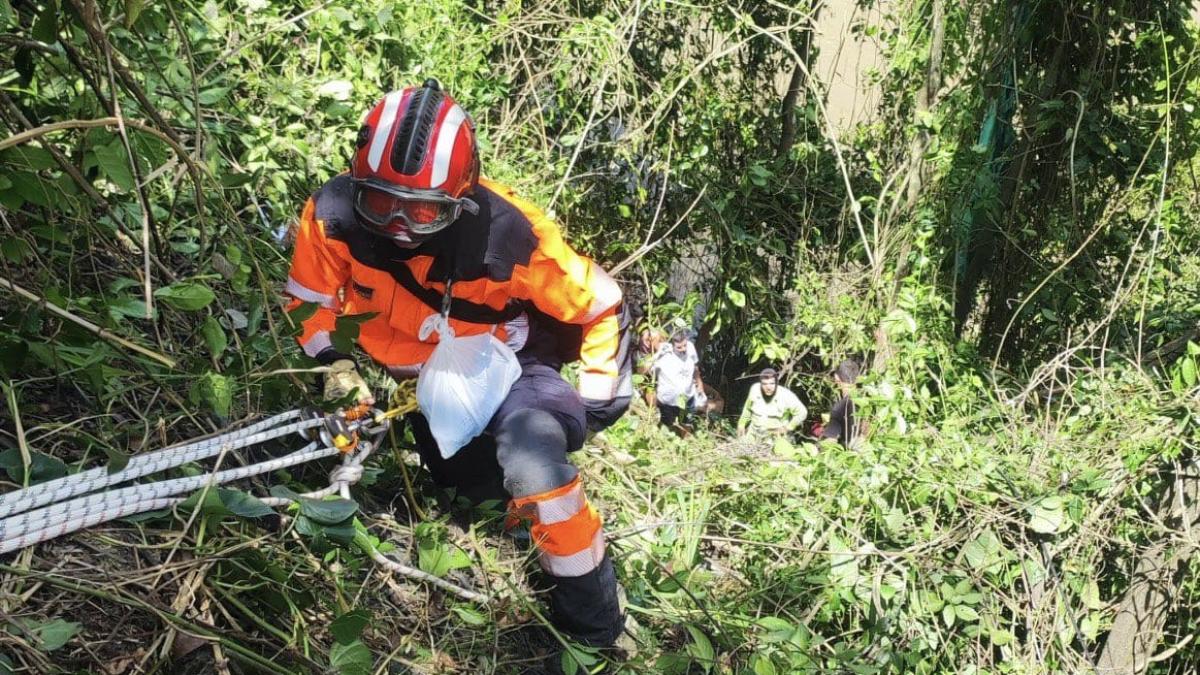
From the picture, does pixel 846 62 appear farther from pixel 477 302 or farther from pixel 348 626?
pixel 348 626

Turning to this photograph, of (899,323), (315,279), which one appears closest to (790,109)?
(899,323)

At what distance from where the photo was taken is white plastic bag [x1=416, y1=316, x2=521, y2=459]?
3023mm

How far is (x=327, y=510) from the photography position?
2225 millimetres

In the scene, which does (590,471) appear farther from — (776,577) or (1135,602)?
(1135,602)

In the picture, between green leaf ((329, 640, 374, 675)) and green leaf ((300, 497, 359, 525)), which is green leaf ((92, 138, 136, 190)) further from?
green leaf ((329, 640, 374, 675))

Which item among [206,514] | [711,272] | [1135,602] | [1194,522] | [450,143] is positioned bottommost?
[711,272]

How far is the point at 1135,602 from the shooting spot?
3596mm

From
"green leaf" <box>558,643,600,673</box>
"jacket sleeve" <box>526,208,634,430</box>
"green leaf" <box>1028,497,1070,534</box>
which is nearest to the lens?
"green leaf" <box>558,643,600,673</box>

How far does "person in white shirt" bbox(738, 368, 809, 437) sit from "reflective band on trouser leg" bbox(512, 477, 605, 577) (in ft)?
11.8

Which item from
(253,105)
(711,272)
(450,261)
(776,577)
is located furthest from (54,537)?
(711,272)

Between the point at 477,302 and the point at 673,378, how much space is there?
386 centimetres

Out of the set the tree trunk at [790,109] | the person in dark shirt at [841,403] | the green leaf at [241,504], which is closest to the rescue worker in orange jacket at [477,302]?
the green leaf at [241,504]

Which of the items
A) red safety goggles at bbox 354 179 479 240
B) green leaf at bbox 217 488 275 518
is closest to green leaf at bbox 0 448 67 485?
green leaf at bbox 217 488 275 518

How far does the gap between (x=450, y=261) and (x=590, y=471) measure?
1512 mm
